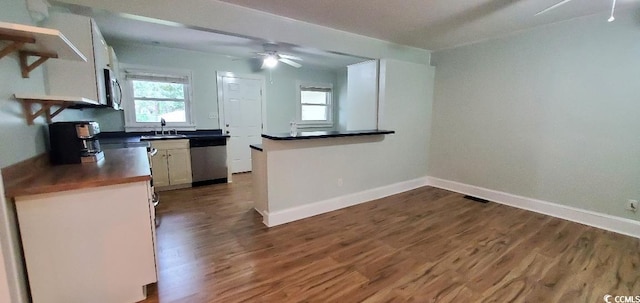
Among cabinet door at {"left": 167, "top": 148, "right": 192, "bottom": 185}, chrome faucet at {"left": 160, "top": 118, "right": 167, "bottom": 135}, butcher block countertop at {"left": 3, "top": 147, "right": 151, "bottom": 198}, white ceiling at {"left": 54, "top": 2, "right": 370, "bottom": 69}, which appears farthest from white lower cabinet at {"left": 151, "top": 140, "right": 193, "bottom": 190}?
butcher block countertop at {"left": 3, "top": 147, "right": 151, "bottom": 198}

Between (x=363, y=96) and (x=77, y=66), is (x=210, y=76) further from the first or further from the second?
(x=363, y=96)

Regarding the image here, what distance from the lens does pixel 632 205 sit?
2770mm

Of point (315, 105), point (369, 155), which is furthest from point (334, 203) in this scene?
point (315, 105)

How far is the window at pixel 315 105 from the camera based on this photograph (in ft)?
21.0

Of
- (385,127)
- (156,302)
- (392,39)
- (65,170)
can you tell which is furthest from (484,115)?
(65,170)

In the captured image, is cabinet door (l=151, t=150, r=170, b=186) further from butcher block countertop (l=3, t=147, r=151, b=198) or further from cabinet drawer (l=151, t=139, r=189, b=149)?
butcher block countertop (l=3, t=147, r=151, b=198)

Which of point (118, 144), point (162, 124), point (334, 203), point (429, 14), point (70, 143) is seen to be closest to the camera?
point (70, 143)

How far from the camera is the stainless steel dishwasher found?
14.8ft

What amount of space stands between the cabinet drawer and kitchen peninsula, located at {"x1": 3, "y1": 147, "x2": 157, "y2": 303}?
8.22 ft

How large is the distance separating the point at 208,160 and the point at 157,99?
1.47 m

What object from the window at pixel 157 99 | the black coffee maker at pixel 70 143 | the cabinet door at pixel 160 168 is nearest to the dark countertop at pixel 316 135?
the black coffee maker at pixel 70 143

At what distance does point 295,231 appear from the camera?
2.84m

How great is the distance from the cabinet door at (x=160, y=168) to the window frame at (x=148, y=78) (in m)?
0.79

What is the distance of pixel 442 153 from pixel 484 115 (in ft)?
2.94
